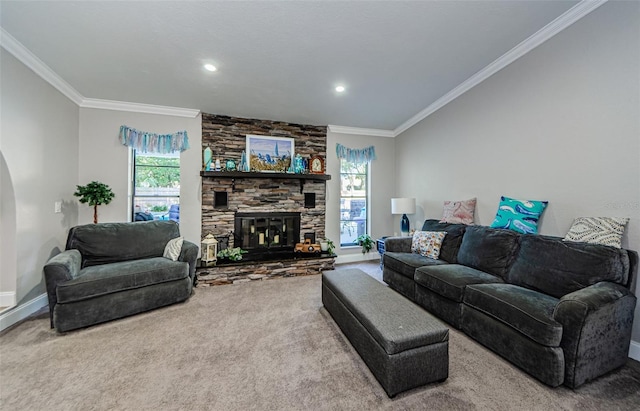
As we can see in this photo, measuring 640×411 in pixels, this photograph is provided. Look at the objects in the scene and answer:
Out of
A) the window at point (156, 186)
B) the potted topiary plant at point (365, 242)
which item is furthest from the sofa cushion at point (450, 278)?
the window at point (156, 186)

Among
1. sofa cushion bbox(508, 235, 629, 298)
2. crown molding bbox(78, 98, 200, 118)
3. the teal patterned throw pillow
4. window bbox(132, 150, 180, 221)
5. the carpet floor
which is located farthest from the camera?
window bbox(132, 150, 180, 221)

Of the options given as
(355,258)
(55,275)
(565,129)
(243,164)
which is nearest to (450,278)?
(565,129)

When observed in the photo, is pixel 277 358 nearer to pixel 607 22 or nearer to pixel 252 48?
pixel 252 48

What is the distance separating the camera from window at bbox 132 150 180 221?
13.2 ft

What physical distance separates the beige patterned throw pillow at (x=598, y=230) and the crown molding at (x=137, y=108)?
5.11m

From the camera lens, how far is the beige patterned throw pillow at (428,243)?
3.29 meters

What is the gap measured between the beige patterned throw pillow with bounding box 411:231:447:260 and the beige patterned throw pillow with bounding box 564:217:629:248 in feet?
4.24

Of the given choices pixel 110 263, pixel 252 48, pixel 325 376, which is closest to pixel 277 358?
pixel 325 376

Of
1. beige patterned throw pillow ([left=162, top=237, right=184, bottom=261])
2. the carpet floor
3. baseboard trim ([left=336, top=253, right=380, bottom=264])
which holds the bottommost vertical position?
the carpet floor

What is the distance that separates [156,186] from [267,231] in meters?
2.01

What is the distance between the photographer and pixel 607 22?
6.77ft

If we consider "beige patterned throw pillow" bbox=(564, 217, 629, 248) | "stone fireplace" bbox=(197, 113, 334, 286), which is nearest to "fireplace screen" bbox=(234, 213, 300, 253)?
"stone fireplace" bbox=(197, 113, 334, 286)

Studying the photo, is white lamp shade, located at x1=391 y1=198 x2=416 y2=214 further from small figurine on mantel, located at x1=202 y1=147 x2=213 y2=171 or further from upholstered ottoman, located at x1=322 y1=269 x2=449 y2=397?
small figurine on mantel, located at x1=202 y1=147 x2=213 y2=171

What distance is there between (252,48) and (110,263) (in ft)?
10.0
